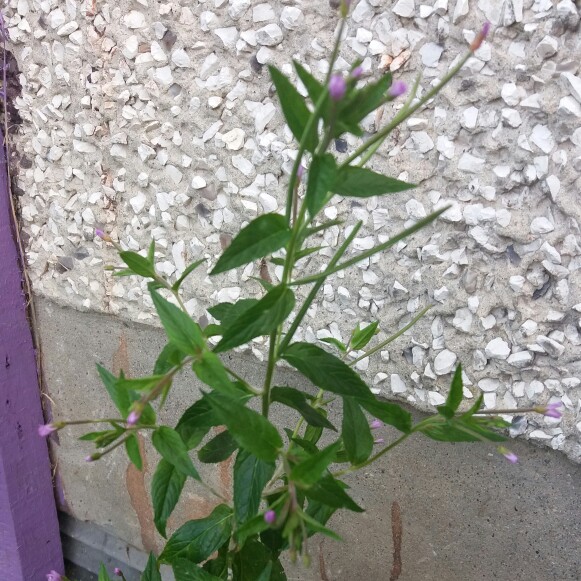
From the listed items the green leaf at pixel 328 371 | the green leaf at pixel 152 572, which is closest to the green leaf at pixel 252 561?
the green leaf at pixel 152 572

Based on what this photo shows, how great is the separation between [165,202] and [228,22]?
270mm

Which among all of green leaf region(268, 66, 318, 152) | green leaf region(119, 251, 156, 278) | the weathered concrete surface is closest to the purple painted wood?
the weathered concrete surface

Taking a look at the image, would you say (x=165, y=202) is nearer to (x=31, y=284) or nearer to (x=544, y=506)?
(x=31, y=284)

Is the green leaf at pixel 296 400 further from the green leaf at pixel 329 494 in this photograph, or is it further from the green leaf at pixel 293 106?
the green leaf at pixel 293 106

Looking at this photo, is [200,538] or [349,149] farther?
[349,149]

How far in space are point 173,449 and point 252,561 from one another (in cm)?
19

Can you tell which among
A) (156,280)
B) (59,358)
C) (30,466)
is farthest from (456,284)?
(30,466)

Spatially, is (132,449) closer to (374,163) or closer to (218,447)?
(218,447)

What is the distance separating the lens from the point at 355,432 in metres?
0.55

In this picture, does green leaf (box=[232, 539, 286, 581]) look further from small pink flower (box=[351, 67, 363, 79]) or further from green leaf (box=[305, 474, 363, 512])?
small pink flower (box=[351, 67, 363, 79])

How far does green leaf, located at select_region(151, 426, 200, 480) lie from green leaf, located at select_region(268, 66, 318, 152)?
250 millimetres

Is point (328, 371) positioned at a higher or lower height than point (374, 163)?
lower

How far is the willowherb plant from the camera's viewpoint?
374 mm

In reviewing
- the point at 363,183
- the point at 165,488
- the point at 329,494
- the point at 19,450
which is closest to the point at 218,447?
the point at 165,488
